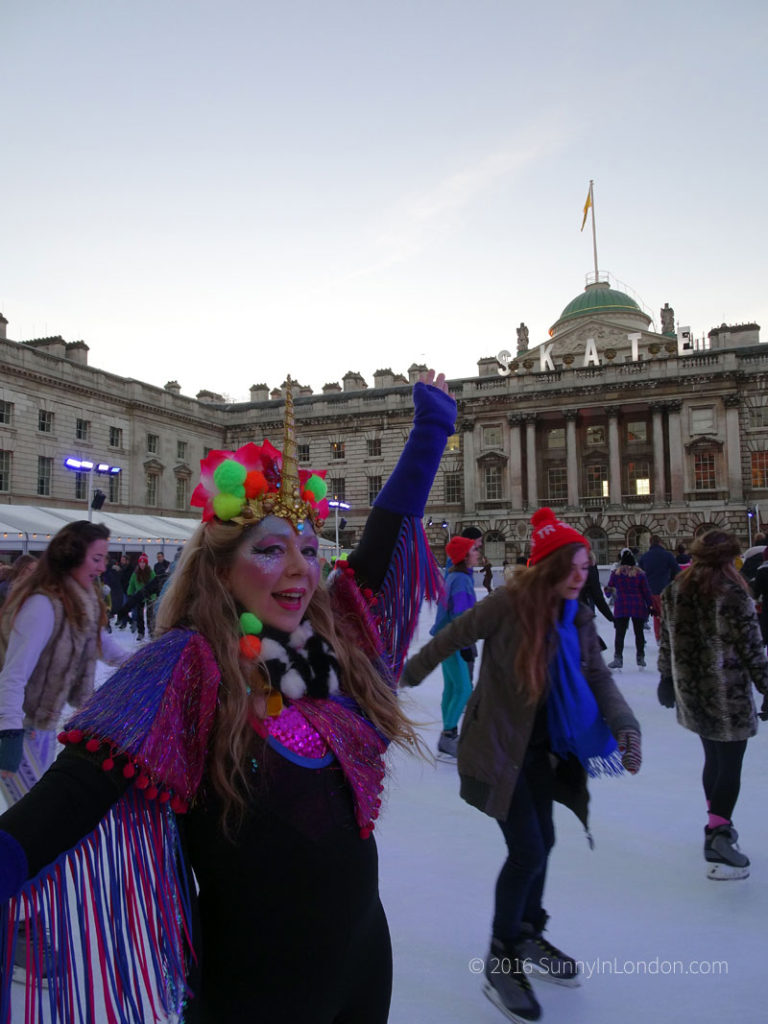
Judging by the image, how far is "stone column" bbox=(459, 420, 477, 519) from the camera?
4319cm

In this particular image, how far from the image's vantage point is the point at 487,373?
46.2m

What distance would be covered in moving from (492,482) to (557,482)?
13.5ft

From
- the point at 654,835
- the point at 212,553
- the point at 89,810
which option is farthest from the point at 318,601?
the point at 654,835

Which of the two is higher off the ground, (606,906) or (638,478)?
(638,478)

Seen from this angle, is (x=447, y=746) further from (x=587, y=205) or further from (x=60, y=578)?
(x=587, y=205)

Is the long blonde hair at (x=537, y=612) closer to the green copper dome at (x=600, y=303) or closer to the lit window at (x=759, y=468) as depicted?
the lit window at (x=759, y=468)

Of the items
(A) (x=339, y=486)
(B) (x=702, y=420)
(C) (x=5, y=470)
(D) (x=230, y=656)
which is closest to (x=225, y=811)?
(D) (x=230, y=656)

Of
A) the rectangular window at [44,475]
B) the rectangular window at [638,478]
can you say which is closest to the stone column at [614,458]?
the rectangular window at [638,478]

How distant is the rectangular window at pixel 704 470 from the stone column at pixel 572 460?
255 inches

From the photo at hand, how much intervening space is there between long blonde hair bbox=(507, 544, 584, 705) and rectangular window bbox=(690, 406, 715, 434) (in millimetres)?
40264

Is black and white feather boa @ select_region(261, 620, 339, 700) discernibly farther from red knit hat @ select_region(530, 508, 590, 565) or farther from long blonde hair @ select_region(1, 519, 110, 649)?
long blonde hair @ select_region(1, 519, 110, 649)

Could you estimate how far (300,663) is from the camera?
1593 mm

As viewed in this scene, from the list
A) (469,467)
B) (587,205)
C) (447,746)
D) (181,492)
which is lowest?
(447,746)

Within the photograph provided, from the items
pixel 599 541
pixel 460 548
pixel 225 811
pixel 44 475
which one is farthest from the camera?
pixel 599 541
